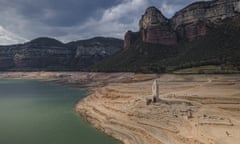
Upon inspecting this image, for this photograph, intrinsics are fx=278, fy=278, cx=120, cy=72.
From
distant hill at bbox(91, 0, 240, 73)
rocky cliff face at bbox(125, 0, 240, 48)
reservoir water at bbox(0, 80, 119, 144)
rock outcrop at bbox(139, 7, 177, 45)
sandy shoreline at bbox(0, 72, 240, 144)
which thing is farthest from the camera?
rock outcrop at bbox(139, 7, 177, 45)

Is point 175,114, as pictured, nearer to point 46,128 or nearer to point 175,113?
point 175,113

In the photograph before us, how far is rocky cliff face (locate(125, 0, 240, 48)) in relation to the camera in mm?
126562

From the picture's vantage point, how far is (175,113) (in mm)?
37344

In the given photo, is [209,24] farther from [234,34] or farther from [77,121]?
[77,121]

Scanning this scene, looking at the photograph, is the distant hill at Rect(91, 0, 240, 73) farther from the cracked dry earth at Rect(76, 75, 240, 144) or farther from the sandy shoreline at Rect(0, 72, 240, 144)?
the cracked dry earth at Rect(76, 75, 240, 144)

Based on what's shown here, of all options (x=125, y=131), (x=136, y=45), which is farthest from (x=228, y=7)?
(x=125, y=131)

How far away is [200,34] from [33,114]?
96.9 metres

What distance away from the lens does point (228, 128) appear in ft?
96.6

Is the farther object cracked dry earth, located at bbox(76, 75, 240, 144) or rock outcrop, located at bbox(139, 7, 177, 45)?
rock outcrop, located at bbox(139, 7, 177, 45)

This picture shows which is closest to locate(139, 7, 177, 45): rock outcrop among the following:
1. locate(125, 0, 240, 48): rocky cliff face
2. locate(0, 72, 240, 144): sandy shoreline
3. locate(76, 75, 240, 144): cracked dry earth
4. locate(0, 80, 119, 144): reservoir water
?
locate(125, 0, 240, 48): rocky cliff face

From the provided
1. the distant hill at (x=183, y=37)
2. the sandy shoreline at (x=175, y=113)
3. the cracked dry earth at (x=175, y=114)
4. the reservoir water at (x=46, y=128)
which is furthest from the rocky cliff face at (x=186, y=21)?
the reservoir water at (x=46, y=128)

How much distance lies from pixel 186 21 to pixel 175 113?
11619cm

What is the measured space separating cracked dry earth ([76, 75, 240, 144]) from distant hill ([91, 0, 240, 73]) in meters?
34.2

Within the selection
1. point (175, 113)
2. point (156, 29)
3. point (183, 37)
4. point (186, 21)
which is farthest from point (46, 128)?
point (186, 21)
